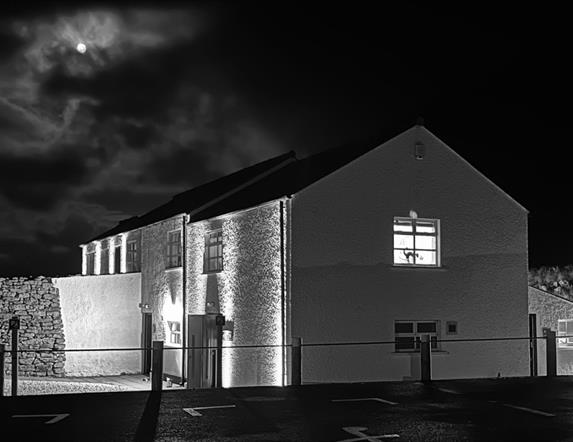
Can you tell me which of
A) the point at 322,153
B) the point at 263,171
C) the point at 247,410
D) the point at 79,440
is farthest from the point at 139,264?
the point at 79,440

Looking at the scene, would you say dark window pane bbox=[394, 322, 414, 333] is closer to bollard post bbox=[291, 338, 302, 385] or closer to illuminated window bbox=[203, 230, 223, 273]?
bollard post bbox=[291, 338, 302, 385]

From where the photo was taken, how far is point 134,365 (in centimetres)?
2977

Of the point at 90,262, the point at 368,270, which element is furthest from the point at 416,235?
the point at 90,262

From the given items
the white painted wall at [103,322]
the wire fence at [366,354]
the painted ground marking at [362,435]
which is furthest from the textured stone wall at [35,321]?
the painted ground marking at [362,435]

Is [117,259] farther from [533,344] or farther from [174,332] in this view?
[533,344]

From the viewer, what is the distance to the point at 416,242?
71.3 feet

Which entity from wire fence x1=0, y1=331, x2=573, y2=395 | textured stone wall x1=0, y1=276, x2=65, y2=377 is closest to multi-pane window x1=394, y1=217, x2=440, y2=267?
wire fence x1=0, y1=331, x2=573, y2=395

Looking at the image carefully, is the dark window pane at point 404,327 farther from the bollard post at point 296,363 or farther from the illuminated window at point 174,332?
the illuminated window at point 174,332

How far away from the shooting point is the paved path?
435 inches

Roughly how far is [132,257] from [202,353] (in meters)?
8.38

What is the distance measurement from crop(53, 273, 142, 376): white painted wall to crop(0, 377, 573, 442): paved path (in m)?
13.9

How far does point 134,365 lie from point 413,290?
1242 cm

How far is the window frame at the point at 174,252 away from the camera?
26.3 m

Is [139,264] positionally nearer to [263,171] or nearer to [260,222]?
[263,171]
